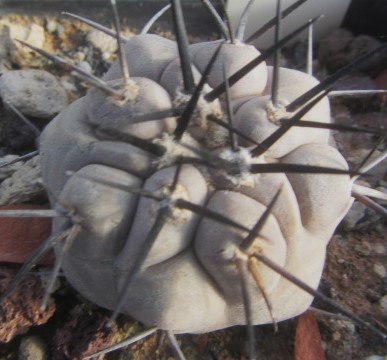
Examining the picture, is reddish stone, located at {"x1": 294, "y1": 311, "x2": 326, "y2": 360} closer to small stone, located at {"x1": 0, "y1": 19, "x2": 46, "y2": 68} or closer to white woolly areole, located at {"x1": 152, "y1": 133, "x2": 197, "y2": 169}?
white woolly areole, located at {"x1": 152, "y1": 133, "x2": 197, "y2": 169}

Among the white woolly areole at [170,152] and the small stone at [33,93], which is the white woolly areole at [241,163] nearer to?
the white woolly areole at [170,152]

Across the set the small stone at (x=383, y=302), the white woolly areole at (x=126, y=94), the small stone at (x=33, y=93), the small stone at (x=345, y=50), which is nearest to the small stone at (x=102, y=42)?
the small stone at (x=33, y=93)

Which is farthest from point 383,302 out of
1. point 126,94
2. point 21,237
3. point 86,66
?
point 86,66

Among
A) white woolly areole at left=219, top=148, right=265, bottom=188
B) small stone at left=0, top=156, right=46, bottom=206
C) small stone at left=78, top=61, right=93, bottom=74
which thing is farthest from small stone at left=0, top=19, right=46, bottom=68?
white woolly areole at left=219, top=148, right=265, bottom=188

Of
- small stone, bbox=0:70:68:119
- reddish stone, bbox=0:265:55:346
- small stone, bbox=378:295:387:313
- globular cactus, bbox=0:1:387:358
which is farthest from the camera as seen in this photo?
small stone, bbox=0:70:68:119

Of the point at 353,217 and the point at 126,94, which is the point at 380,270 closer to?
the point at 353,217

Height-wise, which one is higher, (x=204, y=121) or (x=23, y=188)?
(x=204, y=121)
